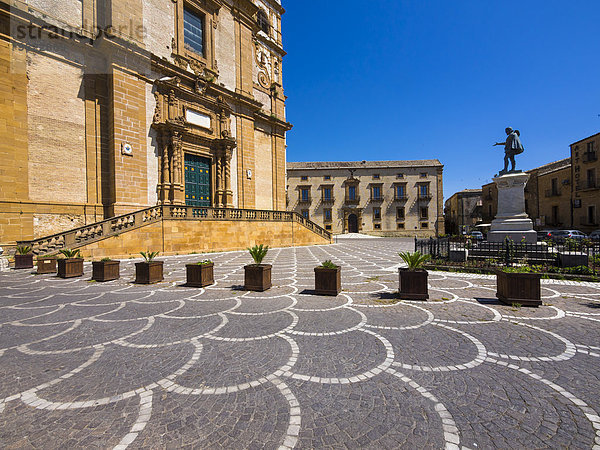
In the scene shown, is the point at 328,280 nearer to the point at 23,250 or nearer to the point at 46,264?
the point at 46,264

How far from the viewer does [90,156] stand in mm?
15062

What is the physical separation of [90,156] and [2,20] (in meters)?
6.87

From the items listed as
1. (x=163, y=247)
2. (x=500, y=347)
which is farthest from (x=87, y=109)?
(x=500, y=347)

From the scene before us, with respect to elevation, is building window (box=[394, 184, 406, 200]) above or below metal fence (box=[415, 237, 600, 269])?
above

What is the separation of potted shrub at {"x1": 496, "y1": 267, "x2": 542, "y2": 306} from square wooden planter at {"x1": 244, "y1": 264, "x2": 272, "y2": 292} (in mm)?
5471

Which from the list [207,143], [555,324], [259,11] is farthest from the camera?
[259,11]

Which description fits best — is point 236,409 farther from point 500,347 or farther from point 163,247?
point 163,247

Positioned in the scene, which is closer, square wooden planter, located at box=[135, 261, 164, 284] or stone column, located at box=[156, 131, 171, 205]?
square wooden planter, located at box=[135, 261, 164, 284]

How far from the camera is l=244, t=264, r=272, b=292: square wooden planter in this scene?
675 centimetres

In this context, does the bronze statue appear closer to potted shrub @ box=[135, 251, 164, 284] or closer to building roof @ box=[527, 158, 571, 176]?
potted shrub @ box=[135, 251, 164, 284]

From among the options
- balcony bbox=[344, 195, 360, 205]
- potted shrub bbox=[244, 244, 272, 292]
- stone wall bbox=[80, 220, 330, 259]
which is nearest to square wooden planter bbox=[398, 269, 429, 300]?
potted shrub bbox=[244, 244, 272, 292]

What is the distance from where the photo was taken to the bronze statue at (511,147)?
12625 millimetres

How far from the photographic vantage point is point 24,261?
11.0m

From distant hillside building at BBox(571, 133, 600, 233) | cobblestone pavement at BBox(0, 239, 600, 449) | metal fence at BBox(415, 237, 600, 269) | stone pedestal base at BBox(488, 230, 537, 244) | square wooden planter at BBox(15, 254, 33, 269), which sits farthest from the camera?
distant hillside building at BBox(571, 133, 600, 233)
